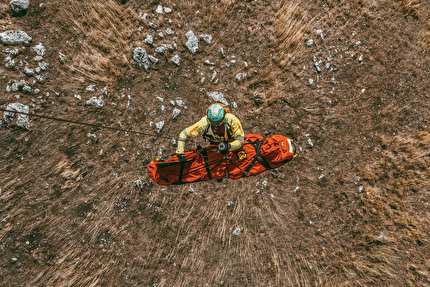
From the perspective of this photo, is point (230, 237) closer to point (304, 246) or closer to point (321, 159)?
point (304, 246)

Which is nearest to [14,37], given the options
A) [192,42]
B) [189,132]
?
[192,42]

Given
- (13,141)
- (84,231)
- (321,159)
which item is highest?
(321,159)

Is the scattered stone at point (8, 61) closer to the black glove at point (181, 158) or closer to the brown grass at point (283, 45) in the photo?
the black glove at point (181, 158)

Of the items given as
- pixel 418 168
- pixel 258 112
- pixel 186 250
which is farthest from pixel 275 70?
pixel 186 250

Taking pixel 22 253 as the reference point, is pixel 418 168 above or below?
above

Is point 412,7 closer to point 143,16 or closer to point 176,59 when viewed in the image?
point 176,59

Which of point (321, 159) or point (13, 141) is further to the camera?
point (321, 159)
